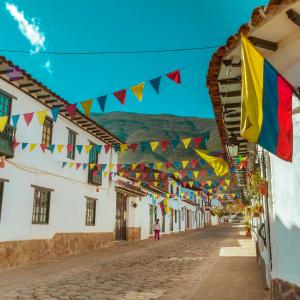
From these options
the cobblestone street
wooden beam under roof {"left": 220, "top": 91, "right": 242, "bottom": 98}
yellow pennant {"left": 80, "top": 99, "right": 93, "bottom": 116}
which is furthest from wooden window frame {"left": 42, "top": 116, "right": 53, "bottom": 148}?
wooden beam under roof {"left": 220, "top": 91, "right": 242, "bottom": 98}

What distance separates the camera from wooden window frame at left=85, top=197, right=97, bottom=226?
58.5 ft

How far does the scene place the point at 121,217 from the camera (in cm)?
2466

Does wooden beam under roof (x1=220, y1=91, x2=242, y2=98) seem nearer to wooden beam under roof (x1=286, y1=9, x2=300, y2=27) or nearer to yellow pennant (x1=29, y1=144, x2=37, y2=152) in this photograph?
wooden beam under roof (x1=286, y1=9, x2=300, y2=27)

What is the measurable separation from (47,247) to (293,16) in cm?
1260

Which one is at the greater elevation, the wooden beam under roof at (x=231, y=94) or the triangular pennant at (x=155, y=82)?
the triangular pennant at (x=155, y=82)

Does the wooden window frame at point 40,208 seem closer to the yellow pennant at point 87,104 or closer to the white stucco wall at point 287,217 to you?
the yellow pennant at point 87,104

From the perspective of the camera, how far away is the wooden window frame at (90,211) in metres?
17.8

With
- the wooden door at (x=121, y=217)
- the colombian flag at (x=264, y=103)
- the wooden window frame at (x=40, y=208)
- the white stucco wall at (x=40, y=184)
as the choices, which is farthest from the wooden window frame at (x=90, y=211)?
the colombian flag at (x=264, y=103)

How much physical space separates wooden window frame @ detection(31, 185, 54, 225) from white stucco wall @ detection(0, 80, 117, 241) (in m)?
0.17

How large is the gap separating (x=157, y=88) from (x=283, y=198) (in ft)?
11.0

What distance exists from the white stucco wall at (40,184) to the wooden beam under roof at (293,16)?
9.73 meters

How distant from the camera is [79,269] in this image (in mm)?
11227

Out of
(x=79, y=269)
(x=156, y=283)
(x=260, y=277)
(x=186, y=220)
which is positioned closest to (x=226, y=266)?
(x=260, y=277)

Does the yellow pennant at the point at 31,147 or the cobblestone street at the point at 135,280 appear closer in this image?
the cobblestone street at the point at 135,280
